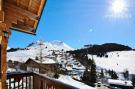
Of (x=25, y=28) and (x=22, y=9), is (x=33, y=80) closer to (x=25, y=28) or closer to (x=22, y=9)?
(x=25, y=28)

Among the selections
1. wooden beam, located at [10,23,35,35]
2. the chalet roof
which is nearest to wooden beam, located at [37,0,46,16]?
the chalet roof

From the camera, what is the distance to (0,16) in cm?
310

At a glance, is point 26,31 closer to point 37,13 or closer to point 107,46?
point 37,13

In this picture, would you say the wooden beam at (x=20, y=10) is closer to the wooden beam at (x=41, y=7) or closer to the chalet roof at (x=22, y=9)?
the chalet roof at (x=22, y=9)

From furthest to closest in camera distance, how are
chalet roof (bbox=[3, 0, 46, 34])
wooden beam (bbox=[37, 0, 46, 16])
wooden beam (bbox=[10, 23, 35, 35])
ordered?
wooden beam (bbox=[10, 23, 35, 35])
chalet roof (bbox=[3, 0, 46, 34])
wooden beam (bbox=[37, 0, 46, 16])

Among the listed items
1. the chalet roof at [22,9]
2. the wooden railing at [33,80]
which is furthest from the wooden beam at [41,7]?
the wooden railing at [33,80]

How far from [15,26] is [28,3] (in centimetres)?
152

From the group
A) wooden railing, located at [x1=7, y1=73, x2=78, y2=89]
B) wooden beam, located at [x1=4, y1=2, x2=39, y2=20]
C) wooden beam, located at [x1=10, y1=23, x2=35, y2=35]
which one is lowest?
wooden railing, located at [x1=7, y1=73, x2=78, y2=89]

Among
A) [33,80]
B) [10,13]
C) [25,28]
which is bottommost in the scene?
[33,80]

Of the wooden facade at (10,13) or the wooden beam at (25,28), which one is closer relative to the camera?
the wooden facade at (10,13)

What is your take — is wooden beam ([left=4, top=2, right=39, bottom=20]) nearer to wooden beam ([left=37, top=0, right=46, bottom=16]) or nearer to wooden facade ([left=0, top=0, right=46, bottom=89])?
wooden facade ([left=0, top=0, right=46, bottom=89])

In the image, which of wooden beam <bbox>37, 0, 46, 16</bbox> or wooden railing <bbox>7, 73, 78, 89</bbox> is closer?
wooden beam <bbox>37, 0, 46, 16</bbox>

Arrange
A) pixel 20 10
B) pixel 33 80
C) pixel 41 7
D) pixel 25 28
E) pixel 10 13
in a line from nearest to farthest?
pixel 41 7 < pixel 20 10 < pixel 10 13 < pixel 25 28 < pixel 33 80

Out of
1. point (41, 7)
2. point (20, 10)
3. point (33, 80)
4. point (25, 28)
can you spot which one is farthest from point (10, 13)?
point (33, 80)
